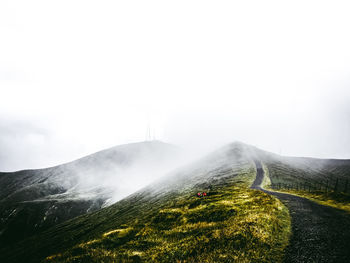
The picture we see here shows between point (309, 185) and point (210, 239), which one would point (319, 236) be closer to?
point (210, 239)

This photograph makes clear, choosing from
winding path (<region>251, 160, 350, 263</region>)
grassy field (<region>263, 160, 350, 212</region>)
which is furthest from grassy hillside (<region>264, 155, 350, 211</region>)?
winding path (<region>251, 160, 350, 263</region>)

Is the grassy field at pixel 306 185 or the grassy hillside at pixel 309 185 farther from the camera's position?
the grassy hillside at pixel 309 185

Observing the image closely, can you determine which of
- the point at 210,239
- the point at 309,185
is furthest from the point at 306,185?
the point at 210,239

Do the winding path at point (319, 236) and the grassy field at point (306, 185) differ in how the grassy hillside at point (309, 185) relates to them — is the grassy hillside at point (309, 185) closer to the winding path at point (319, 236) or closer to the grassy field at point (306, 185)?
the grassy field at point (306, 185)

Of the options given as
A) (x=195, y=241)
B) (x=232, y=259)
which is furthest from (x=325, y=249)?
(x=195, y=241)

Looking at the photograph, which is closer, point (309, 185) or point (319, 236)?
point (319, 236)

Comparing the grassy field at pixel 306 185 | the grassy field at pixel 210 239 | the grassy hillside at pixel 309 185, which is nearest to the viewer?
the grassy field at pixel 210 239

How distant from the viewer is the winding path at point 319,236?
12.2 m

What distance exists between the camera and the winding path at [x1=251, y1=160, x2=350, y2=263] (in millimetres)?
12242

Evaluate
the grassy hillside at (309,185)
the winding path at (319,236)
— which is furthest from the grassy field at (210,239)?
the grassy hillside at (309,185)

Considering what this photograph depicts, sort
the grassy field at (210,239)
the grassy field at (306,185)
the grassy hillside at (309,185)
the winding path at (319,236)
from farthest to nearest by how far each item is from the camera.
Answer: the grassy hillside at (309,185) → the grassy field at (306,185) → the grassy field at (210,239) → the winding path at (319,236)

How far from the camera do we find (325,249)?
508 inches

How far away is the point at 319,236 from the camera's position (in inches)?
579

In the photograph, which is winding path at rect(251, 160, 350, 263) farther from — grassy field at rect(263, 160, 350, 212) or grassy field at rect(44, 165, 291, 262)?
grassy field at rect(263, 160, 350, 212)
